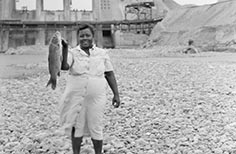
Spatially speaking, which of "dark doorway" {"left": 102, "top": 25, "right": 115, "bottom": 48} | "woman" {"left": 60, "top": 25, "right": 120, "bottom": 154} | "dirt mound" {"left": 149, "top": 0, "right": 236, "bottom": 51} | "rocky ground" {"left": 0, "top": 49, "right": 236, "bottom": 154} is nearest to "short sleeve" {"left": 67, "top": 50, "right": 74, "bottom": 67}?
"woman" {"left": 60, "top": 25, "right": 120, "bottom": 154}

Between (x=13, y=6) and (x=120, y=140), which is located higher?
(x=13, y=6)

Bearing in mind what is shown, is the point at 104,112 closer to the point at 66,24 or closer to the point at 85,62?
the point at 85,62

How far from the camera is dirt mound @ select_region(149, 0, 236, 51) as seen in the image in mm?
30395

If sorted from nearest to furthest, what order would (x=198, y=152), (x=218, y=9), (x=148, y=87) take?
1. (x=198, y=152)
2. (x=148, y=87)
3. (x=218, y=9)

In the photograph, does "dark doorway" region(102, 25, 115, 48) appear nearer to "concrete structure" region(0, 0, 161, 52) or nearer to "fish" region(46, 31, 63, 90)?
"concrete structure" region(0, 0, 161, 52)

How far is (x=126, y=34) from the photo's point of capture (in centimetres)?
4634

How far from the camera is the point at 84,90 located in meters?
2.69

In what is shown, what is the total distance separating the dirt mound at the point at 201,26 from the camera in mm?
30395

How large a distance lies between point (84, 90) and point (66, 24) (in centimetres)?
4730

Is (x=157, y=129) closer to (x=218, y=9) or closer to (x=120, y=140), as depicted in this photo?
(x=120, y=140)

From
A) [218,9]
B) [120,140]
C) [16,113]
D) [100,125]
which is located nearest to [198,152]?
[120,140]

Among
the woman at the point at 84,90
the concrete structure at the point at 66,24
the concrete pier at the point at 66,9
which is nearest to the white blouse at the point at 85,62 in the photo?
the woman at the point at 84,90

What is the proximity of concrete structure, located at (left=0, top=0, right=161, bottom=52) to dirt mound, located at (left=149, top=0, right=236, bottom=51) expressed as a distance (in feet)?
16.9

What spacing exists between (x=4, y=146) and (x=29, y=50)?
126 feet
